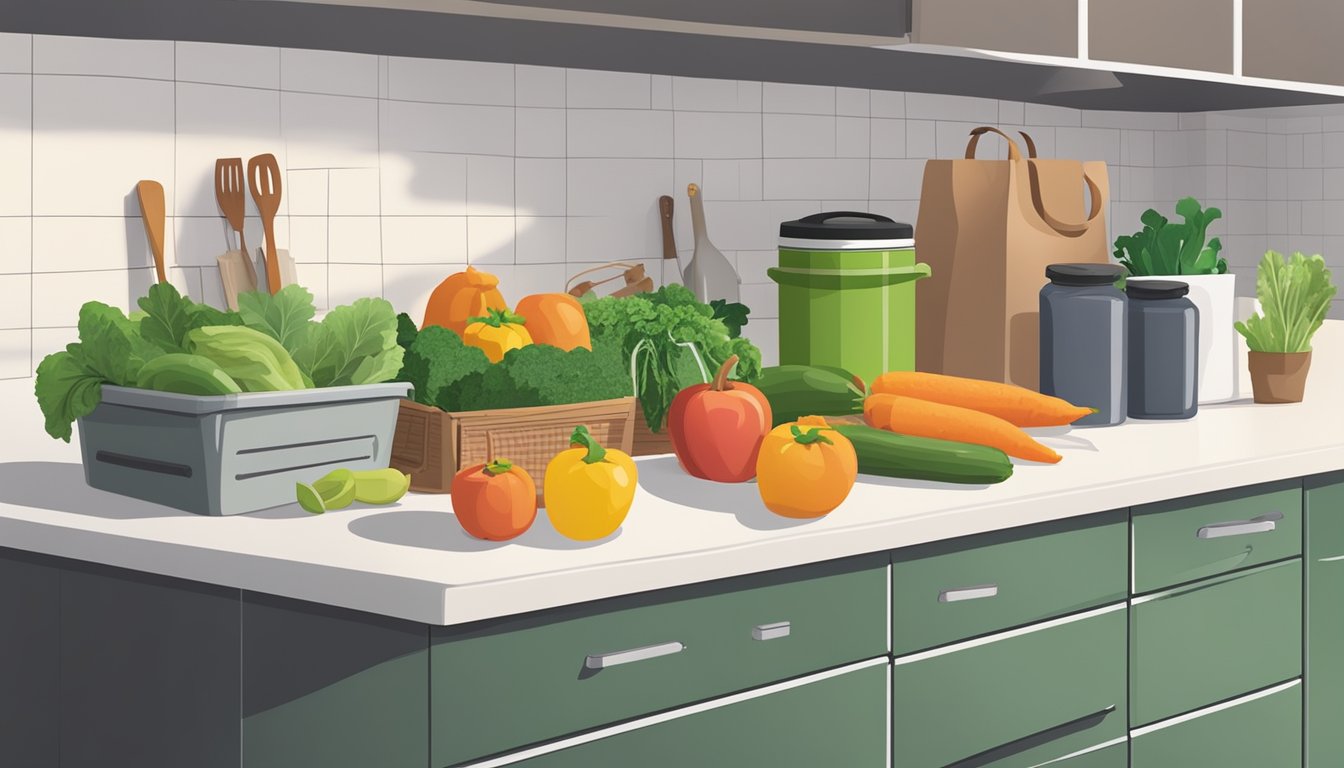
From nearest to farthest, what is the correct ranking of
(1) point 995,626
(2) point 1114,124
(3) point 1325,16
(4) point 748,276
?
(1) point 995,626 → (4) point 748,276 → (3) point 1325,16 → (2) point 1114,124

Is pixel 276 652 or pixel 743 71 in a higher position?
pixel 743 71

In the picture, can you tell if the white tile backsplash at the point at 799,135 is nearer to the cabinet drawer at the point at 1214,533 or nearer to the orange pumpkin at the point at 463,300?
the orange pumpkin at the point at 463,300

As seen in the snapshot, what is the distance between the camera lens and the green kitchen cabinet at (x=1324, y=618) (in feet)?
7.01

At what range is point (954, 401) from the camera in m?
2.05

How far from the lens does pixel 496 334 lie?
1901 mm

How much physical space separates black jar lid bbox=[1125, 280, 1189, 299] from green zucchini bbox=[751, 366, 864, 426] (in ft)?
1.93

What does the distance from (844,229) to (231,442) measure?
104 centimetres

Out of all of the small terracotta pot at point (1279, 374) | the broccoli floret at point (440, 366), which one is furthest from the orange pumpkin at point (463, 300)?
the small terracotta pot at point (1279, 374)

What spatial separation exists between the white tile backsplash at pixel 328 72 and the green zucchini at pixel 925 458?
114 cm

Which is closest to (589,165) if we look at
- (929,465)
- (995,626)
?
(929,465)

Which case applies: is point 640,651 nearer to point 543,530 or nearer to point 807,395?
point 543,530

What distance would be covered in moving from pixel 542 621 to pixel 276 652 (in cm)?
26

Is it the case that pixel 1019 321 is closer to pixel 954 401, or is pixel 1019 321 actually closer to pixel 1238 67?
pixel 954 401

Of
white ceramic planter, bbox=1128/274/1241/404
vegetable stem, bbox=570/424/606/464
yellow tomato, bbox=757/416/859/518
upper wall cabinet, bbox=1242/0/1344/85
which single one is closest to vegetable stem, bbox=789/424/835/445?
yellow tomato, bbox=757/416/859/518
